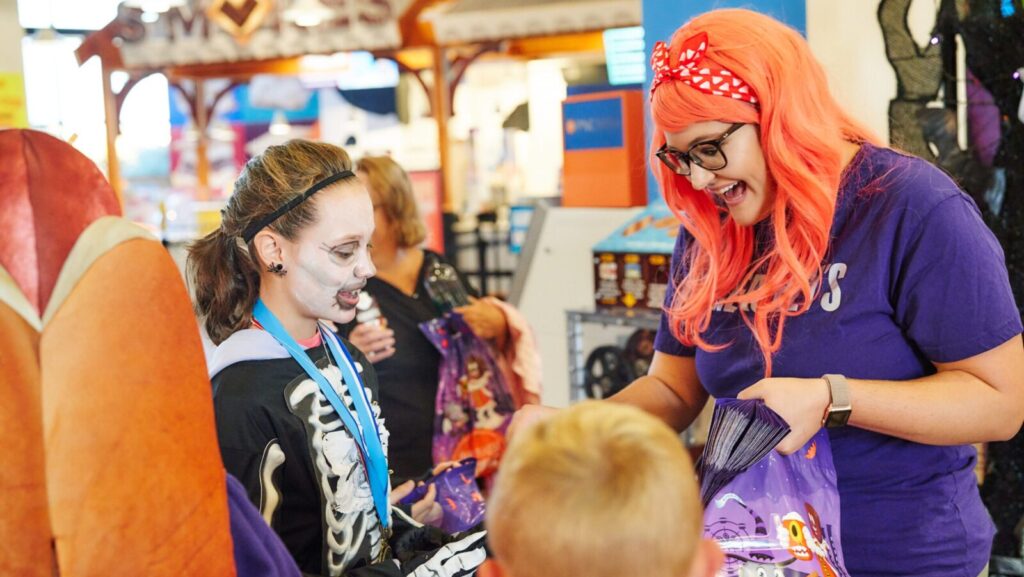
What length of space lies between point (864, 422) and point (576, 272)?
97.5 inches

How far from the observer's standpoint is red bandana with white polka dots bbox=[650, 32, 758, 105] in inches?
66.0

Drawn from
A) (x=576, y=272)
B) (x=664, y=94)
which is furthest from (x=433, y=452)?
(x=664, y=94)

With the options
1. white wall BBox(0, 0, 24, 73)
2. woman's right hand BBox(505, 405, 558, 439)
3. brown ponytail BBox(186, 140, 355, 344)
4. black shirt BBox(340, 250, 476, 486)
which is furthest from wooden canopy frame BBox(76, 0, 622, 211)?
woman's right hand BBox(505, 405, 558, 439)

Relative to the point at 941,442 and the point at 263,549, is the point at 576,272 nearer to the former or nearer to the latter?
the point at 941,442

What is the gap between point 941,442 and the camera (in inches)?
63.7

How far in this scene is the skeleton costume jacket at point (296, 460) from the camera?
1.61 meters

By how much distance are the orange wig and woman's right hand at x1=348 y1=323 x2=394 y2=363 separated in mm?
1471

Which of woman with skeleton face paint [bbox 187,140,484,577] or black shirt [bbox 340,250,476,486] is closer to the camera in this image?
woman with skeleton face paint [bbox 187,140,484,577]

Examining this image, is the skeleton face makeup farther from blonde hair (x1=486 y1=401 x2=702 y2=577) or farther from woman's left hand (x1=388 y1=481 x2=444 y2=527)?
blonde hair (x1=486 y1=401 x2=702 y2=577)

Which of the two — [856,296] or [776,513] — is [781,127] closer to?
[856,296]

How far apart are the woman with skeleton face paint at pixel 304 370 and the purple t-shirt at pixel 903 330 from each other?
0.63 m

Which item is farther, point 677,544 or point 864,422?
point 864,422

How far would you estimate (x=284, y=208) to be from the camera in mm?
1841

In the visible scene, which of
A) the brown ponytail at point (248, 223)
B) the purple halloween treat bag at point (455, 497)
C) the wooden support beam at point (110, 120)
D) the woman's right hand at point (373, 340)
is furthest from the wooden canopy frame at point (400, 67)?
the brown ponytail at point (248, 223)
